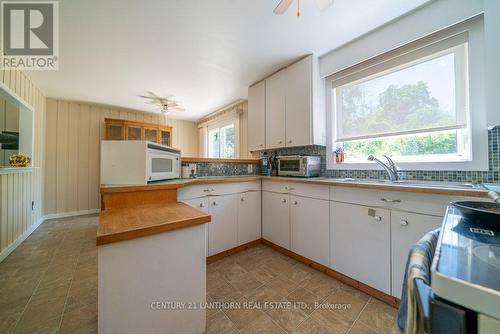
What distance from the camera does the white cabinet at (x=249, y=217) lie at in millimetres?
2223

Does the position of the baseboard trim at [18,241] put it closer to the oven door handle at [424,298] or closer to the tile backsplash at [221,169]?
the tile backsplash at [221,169]

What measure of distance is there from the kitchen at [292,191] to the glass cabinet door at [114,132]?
3.64 feet

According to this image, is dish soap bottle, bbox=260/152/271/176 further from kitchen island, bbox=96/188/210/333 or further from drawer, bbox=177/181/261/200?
kitchen island, bbox=96/188/210/333

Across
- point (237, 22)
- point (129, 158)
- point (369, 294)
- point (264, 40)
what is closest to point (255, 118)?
point (264, 40)

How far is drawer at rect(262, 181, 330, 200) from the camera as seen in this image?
174 cm

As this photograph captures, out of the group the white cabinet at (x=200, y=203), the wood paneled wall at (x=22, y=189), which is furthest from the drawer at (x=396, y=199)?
the wood paneled wall at (x=22, y=189)

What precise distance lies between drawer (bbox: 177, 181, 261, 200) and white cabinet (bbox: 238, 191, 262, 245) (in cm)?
8

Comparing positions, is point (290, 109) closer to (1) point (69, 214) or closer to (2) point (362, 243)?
(2) point (362, 243)

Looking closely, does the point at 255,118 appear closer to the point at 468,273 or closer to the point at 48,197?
the point at 468,273

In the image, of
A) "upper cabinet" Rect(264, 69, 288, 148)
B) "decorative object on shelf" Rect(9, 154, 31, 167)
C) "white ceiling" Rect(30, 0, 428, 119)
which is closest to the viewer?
"white ceiling" Rect(30, 0, 428, 119)

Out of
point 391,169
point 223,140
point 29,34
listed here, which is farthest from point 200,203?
point 223,140

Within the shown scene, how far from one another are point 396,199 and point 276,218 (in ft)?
4.07

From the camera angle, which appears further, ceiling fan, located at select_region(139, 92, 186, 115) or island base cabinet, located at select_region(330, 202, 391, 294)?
ceiling fan, located at select_region(139, 92, 186, 115)

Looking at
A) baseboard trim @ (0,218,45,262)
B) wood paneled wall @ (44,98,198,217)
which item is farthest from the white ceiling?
baseboard trim @ (0,218,45,262)
